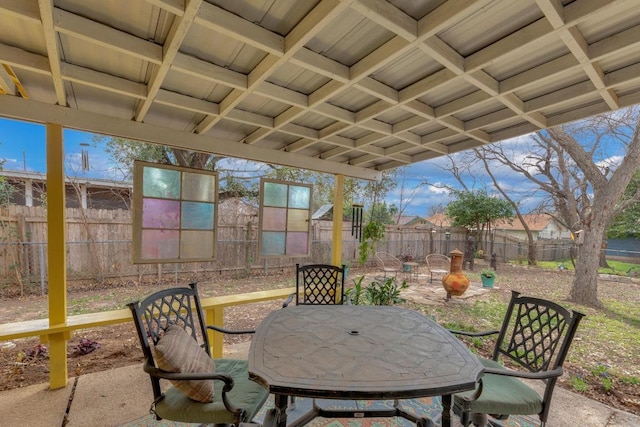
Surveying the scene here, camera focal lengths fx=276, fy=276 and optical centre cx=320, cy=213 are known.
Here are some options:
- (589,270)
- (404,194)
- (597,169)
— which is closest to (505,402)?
(589,270)

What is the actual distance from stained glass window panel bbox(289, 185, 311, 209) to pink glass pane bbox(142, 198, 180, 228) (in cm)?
134

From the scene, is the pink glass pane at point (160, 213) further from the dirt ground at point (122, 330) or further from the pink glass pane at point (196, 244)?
the dirt ground at point (122, 330)

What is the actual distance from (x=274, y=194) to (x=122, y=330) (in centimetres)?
265

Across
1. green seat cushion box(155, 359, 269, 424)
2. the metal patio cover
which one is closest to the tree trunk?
the metal patio cover

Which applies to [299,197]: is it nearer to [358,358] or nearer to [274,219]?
[274,219]

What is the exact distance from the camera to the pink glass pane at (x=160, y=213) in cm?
266

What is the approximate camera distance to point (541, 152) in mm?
7266

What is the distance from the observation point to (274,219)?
3.49 metres

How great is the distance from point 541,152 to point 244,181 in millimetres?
7713

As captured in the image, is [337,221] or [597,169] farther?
[597,169]

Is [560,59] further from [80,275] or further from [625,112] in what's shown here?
[80,275]

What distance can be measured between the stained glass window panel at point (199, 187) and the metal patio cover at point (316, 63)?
1.25 feet

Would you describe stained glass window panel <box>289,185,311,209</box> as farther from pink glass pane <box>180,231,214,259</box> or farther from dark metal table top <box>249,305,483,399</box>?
dark metal table top <box>249,305,483,399</box>

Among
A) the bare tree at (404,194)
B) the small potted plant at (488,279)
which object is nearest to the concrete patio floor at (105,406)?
the small potted plant at (488,279)
